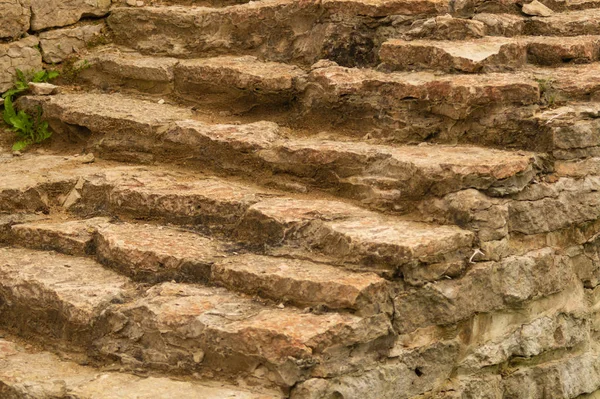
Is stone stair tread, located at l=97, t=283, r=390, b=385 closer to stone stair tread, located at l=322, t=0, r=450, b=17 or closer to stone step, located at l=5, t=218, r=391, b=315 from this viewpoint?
stone step, located at l=5, t=218, r=391, b=315

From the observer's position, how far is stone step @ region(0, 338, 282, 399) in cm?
398

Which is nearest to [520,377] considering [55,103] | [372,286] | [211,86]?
[372,286]

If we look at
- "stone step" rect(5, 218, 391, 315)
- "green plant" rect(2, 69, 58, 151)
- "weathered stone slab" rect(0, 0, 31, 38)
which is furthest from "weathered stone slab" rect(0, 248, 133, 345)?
"weathered stone slab" rect(0, 0, 31, 38)

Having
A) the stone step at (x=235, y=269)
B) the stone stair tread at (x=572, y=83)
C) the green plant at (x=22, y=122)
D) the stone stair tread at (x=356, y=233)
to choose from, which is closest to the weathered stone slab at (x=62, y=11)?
the green plant at (x=22, y=122)

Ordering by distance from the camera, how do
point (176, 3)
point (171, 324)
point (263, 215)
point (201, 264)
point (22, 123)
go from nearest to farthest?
point (171, 324) < point (201, 264) < point (263, 215) < point (22, 123) < point (176, 3)

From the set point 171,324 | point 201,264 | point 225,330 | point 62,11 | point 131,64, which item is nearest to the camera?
point 225,330

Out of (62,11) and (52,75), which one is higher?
(62,11)

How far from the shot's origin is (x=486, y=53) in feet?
18.2

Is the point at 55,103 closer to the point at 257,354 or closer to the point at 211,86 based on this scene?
the point at 211,86

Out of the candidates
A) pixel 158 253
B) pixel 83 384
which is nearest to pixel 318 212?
pixel 158 253

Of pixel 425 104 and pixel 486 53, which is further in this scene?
pixel 486 53

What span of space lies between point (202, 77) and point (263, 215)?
1767 millimetres

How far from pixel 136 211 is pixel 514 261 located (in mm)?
1999

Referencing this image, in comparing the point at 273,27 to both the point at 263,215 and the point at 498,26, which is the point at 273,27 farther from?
the point at 263,215
